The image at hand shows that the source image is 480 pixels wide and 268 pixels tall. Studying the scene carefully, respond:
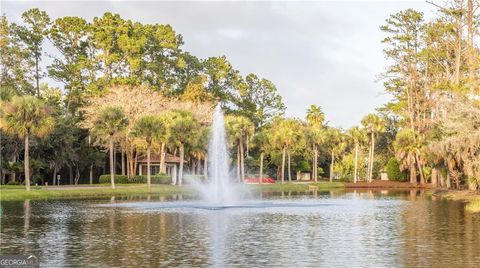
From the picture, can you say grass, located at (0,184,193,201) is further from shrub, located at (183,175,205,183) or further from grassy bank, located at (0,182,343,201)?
shrub, located at (183,175,205,183)

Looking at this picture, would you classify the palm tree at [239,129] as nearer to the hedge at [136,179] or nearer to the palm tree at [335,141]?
the hedge at [136,179]

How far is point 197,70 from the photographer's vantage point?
13688cm

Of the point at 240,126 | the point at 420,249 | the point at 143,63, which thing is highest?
the point at 143,63

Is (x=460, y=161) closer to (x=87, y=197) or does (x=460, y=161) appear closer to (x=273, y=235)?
(x=87, y=197)

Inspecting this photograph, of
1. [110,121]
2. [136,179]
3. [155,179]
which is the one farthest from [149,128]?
[136,179]

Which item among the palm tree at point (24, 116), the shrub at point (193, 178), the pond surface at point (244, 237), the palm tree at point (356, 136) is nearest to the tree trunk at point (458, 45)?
the pond surface at point (244, 237)

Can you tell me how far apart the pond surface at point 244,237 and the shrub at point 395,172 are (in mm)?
64124

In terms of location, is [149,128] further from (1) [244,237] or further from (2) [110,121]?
(1) [244,237]

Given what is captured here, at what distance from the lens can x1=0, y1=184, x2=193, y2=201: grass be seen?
66.1m

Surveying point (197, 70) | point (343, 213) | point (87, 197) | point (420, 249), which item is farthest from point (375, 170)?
point (420, 249)

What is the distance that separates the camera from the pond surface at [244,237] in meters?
25.2

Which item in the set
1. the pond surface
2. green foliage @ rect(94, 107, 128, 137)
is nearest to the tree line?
green foliage @ rect(94, 107, 128, 137)

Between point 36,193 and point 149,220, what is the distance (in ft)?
95.3

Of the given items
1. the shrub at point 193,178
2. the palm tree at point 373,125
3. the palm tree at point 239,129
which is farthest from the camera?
the palm tree at point 373,125
